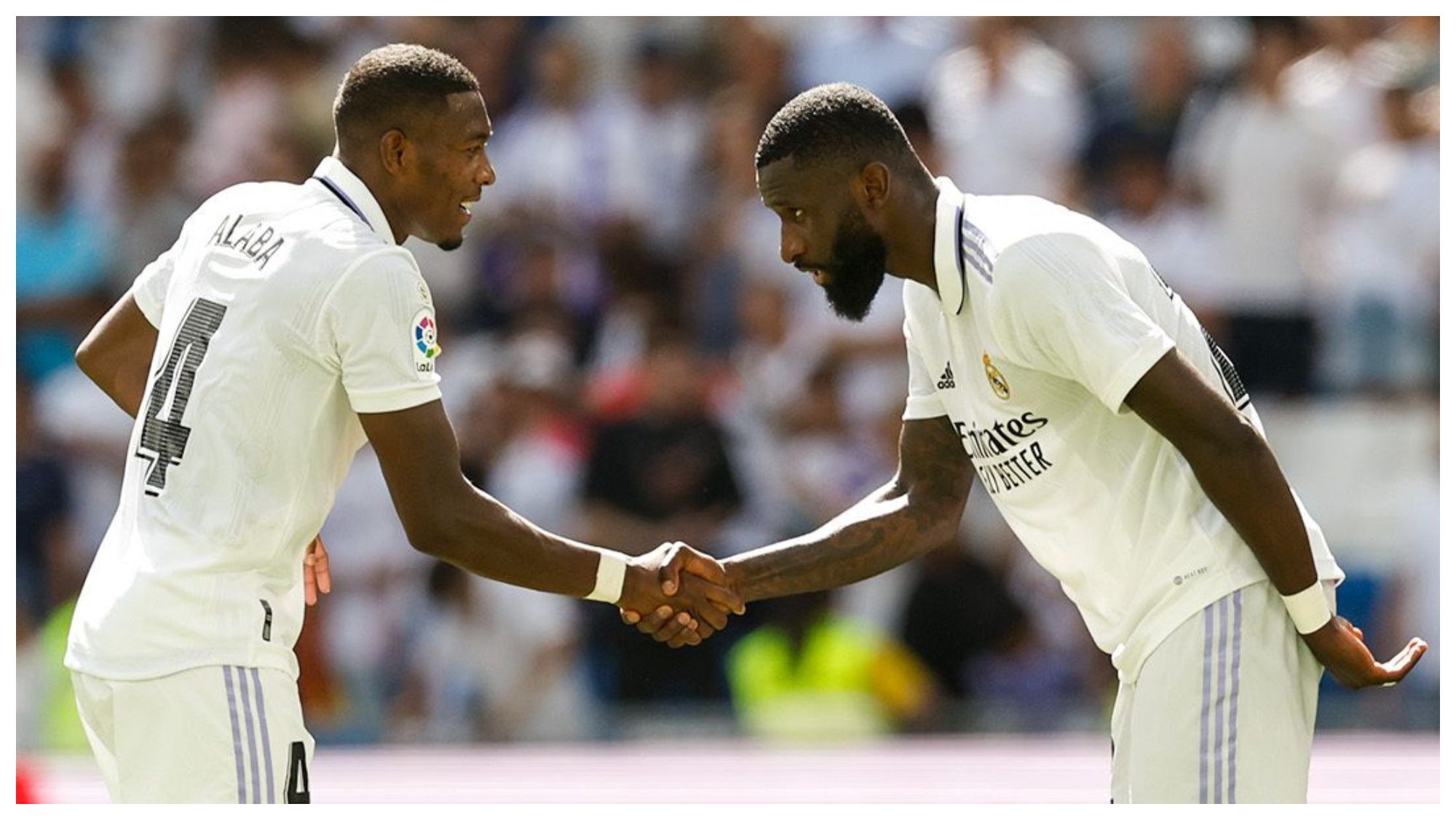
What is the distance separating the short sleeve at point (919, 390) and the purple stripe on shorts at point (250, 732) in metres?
1.82

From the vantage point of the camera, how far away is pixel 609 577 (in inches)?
209

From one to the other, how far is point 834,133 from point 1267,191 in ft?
21.3

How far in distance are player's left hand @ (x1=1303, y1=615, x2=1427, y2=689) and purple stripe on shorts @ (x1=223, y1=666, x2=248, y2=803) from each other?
7.79 ft

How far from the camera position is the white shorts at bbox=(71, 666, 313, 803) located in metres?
4.59

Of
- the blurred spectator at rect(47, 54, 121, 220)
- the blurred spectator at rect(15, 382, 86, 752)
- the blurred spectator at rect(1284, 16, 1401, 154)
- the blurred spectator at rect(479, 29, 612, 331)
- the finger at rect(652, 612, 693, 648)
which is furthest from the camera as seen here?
the blurred spectator at rect(47, 54, 121, 220)

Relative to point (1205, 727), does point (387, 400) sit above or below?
above

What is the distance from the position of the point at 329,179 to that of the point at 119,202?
24.2 ft

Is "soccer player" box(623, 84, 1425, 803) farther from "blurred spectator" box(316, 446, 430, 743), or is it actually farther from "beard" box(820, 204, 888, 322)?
"blurred spectator" box(316, 446, 430, 743)

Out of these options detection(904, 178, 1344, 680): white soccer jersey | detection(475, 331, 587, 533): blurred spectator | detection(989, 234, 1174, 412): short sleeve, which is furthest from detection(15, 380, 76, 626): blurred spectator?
detection(989, 234, 1174, 412): short sleeve

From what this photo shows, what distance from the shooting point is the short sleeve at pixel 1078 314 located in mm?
4555

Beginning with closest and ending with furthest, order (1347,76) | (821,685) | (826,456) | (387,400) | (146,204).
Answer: (387,400), (821,685), (826,456), (1347,76), (146,204)

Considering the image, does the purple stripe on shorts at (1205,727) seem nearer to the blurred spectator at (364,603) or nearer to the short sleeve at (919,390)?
the short sleeve at (919,390)

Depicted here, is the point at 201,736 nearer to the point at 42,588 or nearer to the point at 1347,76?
the point at 42,588

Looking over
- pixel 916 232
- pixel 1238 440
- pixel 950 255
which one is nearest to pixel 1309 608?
pixel 1238 440
